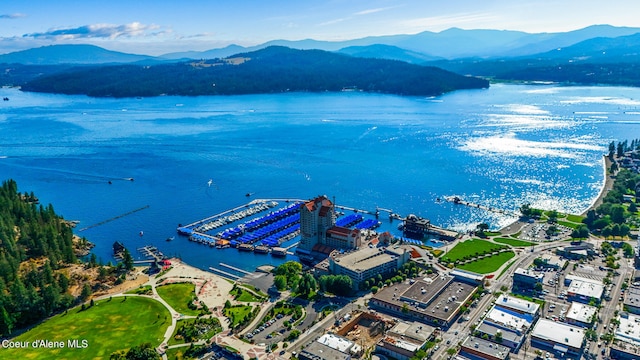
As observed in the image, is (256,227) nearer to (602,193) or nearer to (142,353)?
(142,353)

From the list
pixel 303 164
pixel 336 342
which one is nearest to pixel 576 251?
pixel 336 342

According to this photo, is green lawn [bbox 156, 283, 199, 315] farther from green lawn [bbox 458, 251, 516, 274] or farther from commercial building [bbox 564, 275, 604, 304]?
commercial building [bbox 564, 275, 604, 304]

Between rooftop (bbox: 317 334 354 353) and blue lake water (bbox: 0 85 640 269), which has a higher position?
blue lake water (bbox: 0 85 640 269)

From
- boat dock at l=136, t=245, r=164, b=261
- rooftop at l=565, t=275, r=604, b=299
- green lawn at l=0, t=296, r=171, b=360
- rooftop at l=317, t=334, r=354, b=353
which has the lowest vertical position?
green lawn at l=0, t=296, r=171, b=360

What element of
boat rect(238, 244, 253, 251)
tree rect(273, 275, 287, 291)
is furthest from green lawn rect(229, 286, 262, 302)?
boat rect(238, 244, 253, 251)

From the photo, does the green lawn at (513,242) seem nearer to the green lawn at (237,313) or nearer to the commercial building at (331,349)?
the commercial building at (331,349)

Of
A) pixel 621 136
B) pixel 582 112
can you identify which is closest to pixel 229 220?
pixel 621 136

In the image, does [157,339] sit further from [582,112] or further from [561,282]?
[582,112]
